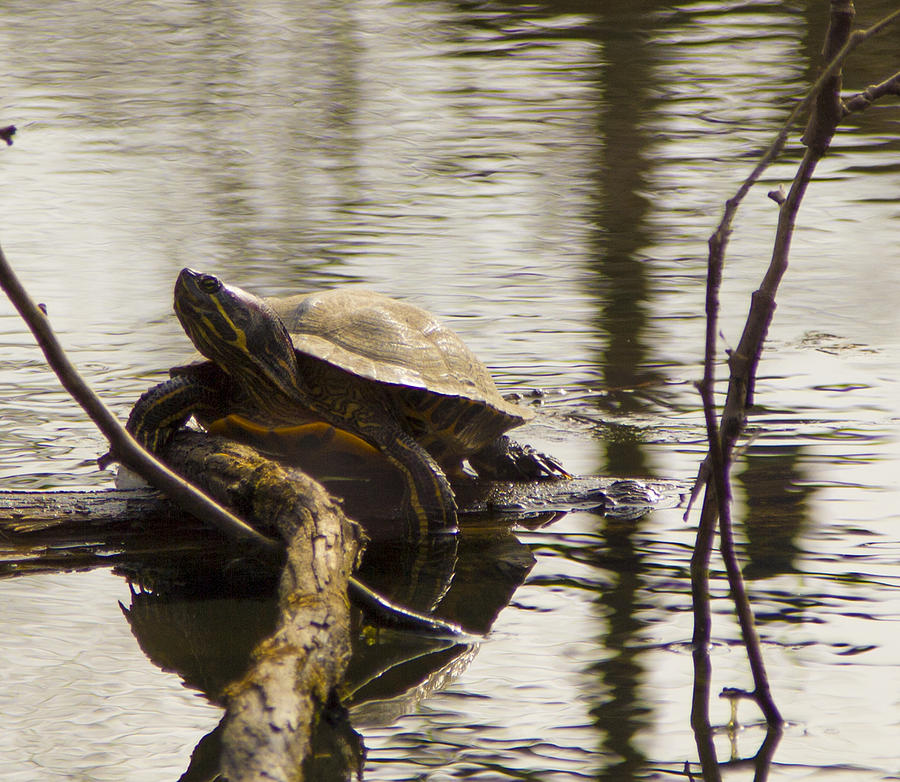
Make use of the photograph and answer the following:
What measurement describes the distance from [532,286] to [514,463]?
7.40ft

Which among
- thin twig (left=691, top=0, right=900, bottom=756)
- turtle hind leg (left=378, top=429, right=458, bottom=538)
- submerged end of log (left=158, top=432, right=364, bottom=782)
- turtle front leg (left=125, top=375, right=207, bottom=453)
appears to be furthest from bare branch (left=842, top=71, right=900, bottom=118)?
turtle front leg (left=125, top=375, right=207, bottom=453)

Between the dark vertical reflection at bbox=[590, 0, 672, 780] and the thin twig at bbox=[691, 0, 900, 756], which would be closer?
the thin twig at bbox=[691, 0, 900, 756]

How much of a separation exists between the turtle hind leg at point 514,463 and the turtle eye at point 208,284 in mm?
878

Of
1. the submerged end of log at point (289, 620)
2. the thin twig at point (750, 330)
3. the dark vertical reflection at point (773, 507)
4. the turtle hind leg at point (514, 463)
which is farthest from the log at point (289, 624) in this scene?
the dark vertical reflection at point (773, 507)

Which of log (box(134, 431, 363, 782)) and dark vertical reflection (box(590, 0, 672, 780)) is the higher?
log (box(134, 431, 363, 782))

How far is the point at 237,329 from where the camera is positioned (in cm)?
321

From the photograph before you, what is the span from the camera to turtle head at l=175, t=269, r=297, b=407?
323 centimetres

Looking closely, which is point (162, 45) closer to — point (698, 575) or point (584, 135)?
point (584, 135)

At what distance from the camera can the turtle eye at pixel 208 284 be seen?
3270 mm

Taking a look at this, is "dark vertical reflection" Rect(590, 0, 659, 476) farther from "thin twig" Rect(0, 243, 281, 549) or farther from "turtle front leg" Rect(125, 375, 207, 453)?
"thin twig" Rect(0, 243, 281, 549)

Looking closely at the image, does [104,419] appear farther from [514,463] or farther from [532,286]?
[532,286]

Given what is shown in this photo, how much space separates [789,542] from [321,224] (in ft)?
14.0

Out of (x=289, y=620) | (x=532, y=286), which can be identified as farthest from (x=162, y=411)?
(x=532, y=286)

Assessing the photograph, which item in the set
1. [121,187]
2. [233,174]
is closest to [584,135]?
[233,174]
